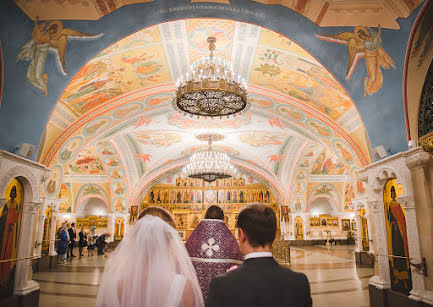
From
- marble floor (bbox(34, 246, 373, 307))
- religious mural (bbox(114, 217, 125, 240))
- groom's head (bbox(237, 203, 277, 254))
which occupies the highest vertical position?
groom's head (bbox(237, 203, 277, 254))

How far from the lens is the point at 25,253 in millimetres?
6422

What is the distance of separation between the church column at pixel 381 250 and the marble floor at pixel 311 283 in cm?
59

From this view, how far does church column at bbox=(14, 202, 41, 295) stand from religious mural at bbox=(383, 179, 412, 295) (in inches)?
299

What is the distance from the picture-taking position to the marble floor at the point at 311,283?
7094 mm

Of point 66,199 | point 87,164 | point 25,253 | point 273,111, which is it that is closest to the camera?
point 25,253

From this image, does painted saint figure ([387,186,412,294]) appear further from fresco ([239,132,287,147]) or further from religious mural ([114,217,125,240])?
religious mural ([114,217,125,240])

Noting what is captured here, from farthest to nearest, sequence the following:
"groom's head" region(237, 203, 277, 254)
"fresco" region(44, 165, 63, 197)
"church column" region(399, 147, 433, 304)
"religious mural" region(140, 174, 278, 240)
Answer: "religious mural" region(140, 174, 278, 240) < "fresco" region(44, 165, 63, 197) < "church column" region(399, 147, 433, 304) < "groom's head" region(237, 203, 277, 254)

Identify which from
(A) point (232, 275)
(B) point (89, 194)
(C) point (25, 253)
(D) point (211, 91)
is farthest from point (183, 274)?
(B) point (89, 194)

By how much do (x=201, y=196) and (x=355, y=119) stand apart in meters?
16.8

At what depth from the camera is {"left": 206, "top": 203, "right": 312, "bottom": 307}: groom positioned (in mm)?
1551

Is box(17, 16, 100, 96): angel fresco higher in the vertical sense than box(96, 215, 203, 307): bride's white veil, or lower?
higher

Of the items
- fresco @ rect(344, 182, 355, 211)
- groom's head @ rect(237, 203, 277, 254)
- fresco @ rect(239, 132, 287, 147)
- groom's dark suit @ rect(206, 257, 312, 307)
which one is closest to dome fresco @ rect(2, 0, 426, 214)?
fresco @ rect(239, 132, 287, 147)

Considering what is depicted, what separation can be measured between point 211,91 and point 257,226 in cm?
526

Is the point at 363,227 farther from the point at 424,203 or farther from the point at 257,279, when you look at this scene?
the point at 257,279
